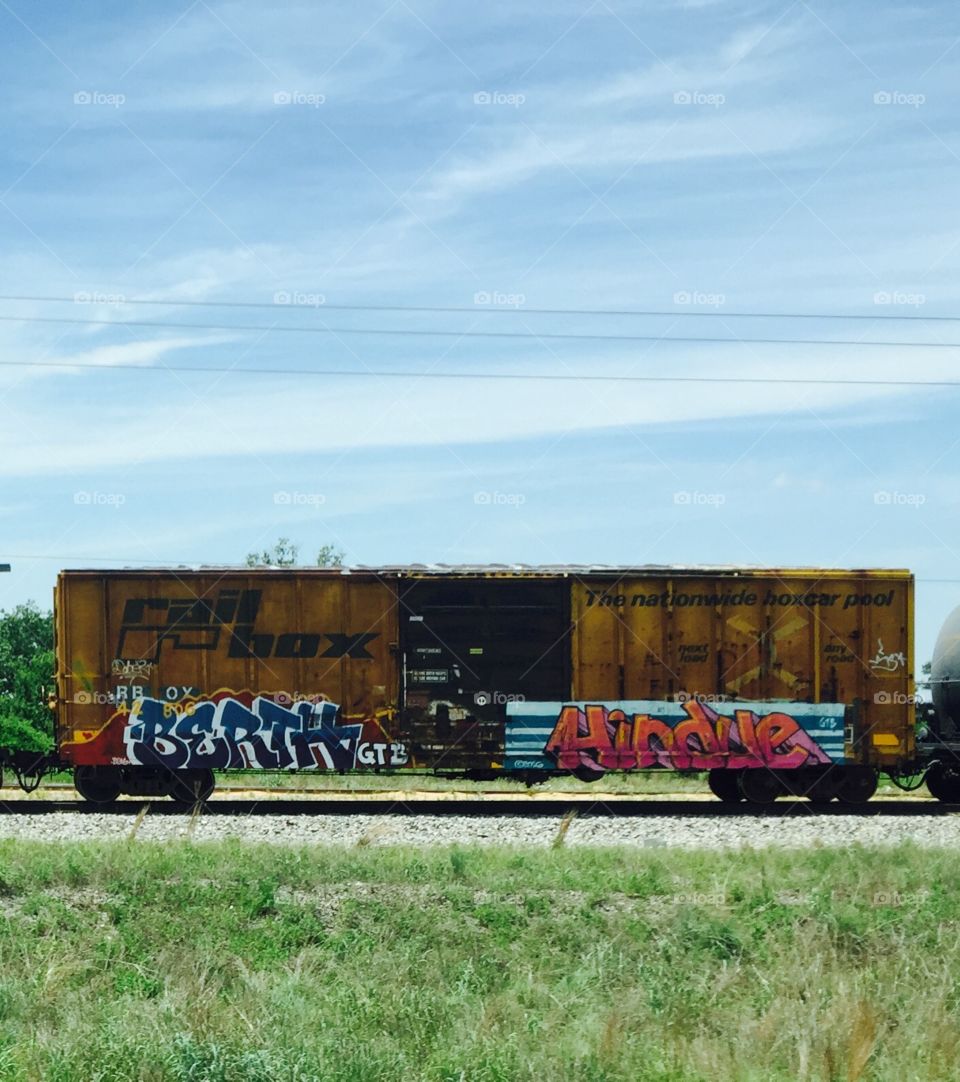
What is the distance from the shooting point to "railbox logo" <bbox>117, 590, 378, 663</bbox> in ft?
66.0

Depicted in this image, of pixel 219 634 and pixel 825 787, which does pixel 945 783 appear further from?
pixel 219 634

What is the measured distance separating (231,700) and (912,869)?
11.0 m

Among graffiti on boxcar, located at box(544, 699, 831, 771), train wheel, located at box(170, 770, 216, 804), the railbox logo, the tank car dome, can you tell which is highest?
the railbox logo

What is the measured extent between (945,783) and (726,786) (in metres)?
→ 3.82

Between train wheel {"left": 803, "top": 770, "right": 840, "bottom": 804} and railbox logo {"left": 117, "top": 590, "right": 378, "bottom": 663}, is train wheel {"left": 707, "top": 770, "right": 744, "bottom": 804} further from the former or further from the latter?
railbox logo {"left": 117, "top": 590, "right": 378, "bottom": 663}

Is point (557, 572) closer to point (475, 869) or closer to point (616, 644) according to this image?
point (616, 644)

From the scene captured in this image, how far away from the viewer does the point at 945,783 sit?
21203mm

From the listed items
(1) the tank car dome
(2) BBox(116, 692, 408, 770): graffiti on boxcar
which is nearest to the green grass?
(2) BBox(116, 692, 408, 770): graffiti on boxcar

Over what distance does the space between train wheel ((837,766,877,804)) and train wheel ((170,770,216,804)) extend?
10.5 metres

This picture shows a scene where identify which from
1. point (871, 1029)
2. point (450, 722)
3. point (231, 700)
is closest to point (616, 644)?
point (450, 722)

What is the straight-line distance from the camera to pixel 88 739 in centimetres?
2006

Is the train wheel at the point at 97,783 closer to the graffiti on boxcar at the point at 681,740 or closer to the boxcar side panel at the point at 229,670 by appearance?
the boxcar side panel at the point at 229,670

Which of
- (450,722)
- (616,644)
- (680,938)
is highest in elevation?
(616,644)

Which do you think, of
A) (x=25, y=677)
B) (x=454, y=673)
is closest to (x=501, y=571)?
(x=454, y=673)
